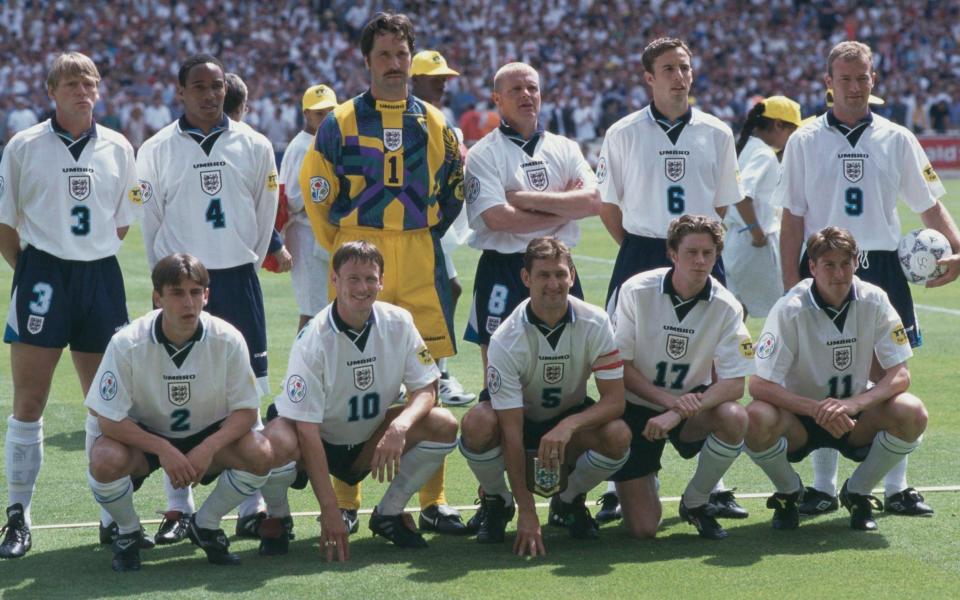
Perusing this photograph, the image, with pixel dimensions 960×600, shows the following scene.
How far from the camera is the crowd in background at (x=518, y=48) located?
104ft

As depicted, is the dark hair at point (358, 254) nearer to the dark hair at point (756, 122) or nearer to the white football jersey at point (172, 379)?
the white football jersey at point (172, 379)

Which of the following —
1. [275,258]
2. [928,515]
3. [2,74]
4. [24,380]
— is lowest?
[928,515]

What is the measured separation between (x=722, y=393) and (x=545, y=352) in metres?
0.79

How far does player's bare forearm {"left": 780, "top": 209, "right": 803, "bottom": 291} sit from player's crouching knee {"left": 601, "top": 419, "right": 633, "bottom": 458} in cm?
129

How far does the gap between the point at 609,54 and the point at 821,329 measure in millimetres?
31604

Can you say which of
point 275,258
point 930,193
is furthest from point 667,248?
point 275,258

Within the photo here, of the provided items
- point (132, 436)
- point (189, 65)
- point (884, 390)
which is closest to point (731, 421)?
point (884, 390)

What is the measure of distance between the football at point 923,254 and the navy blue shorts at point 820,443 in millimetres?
937

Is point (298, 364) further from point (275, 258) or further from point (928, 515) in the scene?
point (928, 515)

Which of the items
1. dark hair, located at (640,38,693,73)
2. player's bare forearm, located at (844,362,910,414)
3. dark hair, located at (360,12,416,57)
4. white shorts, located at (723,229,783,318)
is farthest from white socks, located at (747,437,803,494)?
white shorts, located at (723,229,783,318)

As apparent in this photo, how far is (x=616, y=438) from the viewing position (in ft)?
19.5

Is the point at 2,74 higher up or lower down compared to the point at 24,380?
higher up

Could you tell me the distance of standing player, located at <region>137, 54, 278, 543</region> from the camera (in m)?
6.35

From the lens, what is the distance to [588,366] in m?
6.11
